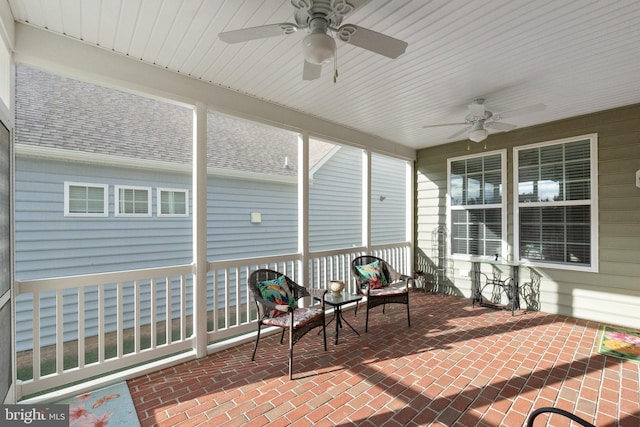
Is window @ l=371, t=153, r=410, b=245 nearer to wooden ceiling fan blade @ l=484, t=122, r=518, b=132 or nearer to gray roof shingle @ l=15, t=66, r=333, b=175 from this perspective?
gray roof shingle @ l=15, t=66, r=333, b=175

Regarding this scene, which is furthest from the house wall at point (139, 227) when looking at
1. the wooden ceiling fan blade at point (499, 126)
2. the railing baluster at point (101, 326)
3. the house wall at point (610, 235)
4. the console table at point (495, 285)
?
the house wall at point (610, 235)

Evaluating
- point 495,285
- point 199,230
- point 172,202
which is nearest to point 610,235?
point 495,285

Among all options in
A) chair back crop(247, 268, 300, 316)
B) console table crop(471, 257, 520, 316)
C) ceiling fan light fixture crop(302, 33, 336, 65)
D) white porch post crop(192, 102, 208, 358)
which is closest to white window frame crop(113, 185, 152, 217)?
white porch post crop(192, 102, 208, 358)

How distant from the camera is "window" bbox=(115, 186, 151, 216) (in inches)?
166

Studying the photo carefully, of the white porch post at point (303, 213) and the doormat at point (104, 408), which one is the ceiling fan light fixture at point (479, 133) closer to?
the white porch post at point (303, 213)

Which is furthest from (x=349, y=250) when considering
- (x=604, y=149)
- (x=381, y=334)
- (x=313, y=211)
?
(x=604, y=149)

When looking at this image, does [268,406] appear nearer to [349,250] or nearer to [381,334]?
[381,334]

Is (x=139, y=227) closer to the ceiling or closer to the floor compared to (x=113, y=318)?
closer to the ceiling

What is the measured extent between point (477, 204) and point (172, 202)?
5367mm

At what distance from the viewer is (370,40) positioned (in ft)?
6.26

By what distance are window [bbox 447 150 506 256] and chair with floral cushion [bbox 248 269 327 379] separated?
3.55 meters

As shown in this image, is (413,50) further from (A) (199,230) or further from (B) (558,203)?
(B) (558,203)

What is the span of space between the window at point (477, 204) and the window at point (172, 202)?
16.2 feet

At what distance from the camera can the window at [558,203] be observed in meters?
4.29
